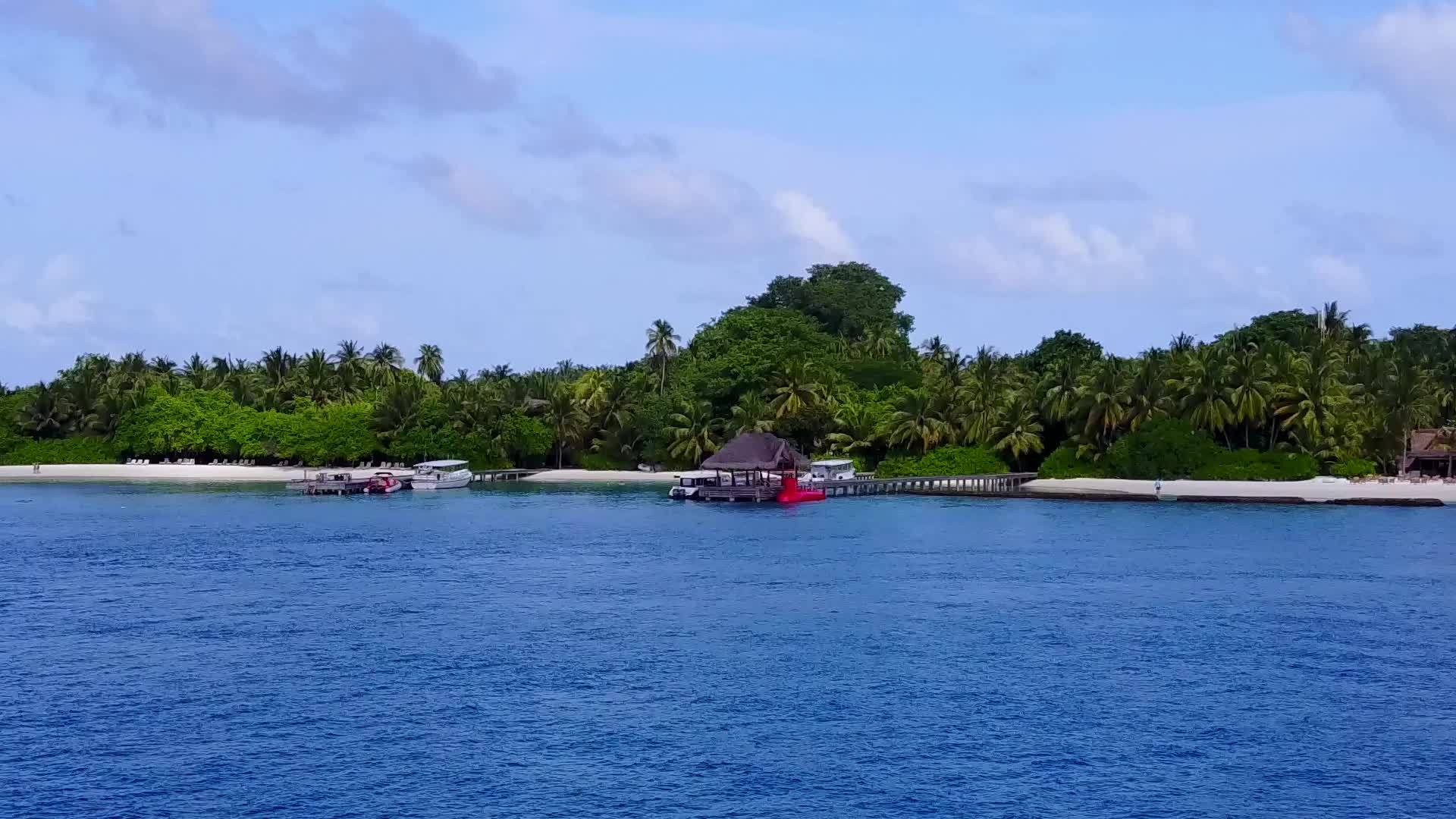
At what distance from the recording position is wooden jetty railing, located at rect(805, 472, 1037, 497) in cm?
11119

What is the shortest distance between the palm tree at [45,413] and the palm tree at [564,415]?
173 feet

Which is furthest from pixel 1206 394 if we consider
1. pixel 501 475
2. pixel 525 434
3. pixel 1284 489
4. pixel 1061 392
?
pixel 501 475

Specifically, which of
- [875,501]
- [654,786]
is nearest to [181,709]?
[654,786]

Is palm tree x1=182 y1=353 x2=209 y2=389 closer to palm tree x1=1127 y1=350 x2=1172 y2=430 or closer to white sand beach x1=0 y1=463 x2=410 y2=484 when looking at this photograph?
white sand beach x1=0 y1=463 x2=410 y2=484

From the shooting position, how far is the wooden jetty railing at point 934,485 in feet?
365

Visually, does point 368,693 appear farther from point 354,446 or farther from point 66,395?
point 66,395

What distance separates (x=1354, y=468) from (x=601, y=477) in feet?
195

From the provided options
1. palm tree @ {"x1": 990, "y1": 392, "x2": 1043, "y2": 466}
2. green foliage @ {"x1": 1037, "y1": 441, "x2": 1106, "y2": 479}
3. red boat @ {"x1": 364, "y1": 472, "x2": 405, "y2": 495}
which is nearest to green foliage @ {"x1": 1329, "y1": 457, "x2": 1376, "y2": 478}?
green foliage @ {"x1": 1037, "y1": 441, "x2": 1106, "y2": 479}

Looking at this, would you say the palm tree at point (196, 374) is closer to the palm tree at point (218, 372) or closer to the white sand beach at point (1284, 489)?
the palm tree at point (218, 372)

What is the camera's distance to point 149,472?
142 metres

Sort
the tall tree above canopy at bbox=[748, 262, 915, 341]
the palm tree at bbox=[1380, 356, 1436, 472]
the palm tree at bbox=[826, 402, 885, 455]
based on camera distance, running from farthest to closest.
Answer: the tall tree above canopy at bbox=[748, 262, 915, 341]
the palm tree at bbox=[826, 402, 885, 455]
the palm tree at bbox=[1380, 356, 1436, 472]

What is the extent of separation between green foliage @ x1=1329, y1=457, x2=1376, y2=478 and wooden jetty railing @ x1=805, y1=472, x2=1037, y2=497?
22.1 meters

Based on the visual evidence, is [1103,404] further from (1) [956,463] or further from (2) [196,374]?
(2) [196,374]

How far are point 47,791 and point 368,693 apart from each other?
31.7ft
